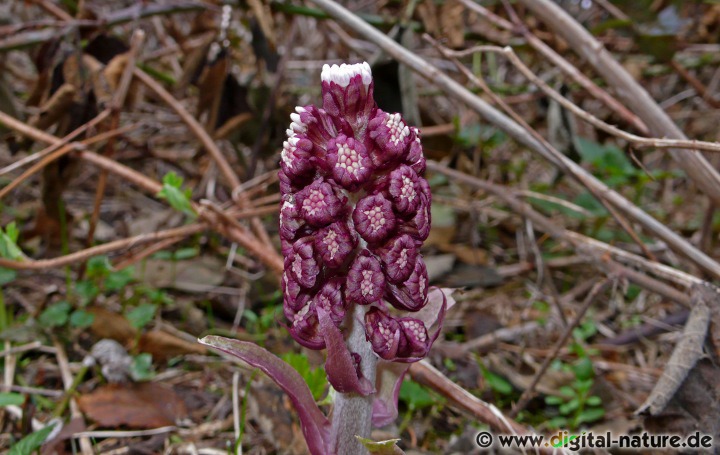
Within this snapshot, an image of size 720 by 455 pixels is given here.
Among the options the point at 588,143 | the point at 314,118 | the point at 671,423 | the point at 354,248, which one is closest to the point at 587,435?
the point at 671,423

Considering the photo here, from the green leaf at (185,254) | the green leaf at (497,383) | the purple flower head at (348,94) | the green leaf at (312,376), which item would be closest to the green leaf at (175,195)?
the green leaf at (185,254)

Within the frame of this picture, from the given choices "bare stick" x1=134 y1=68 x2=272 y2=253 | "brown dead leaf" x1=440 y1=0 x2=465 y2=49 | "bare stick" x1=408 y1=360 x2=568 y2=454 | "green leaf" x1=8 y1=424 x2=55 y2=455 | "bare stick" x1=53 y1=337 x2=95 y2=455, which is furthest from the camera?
"brown dead leaf" x1=440 y1=0 x2=465 y2=49

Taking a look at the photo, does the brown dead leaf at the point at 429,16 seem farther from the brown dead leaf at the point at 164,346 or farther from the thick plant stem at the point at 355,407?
the thick plant stem at the point at 355,407

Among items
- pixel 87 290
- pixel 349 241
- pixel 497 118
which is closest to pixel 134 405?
pixel 87 290

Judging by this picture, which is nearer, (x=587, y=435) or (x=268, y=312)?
(x=587, y=435)

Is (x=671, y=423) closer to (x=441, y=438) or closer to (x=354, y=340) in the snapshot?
(x=441, y=438)

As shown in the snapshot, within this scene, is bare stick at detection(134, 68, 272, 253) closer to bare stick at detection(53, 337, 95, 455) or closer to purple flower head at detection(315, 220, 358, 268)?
bare stick at detection(53, 337, 95, 455)

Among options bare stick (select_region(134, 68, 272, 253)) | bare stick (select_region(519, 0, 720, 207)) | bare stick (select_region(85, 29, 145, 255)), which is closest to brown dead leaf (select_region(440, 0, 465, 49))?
bare stick (select_region(519, 0, 720, 207))
